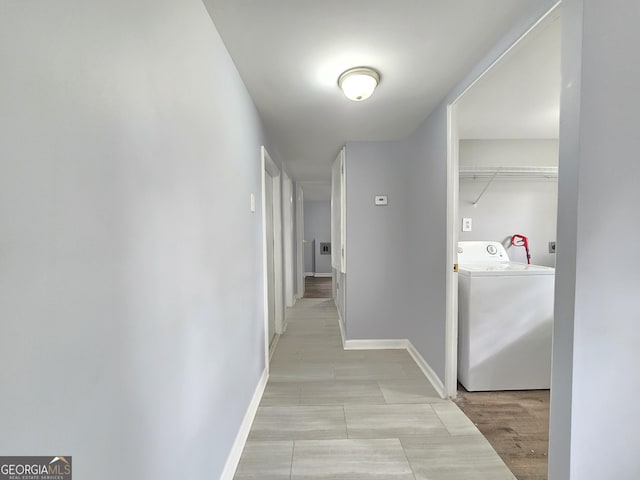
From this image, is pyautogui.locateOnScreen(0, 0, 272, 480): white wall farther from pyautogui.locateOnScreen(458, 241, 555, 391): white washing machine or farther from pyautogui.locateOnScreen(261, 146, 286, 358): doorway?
pyautogui.locateOnScreen(458, 241, 555, 391): white washing machine

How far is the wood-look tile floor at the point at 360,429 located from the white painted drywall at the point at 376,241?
43 cm

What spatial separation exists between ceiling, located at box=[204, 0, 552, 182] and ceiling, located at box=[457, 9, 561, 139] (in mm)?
219

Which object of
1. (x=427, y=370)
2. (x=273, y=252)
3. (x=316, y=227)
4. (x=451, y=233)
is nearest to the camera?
(x=451, y=233)

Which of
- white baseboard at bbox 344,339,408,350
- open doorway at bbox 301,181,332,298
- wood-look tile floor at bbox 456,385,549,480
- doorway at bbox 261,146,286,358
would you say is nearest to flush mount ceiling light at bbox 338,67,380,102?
doorway at bbox 261,146,286,358

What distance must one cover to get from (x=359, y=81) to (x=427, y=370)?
7.82ft

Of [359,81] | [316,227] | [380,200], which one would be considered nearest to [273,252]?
[380,200]

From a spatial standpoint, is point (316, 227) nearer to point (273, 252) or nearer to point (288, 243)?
point (288, 243)

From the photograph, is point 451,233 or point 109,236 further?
point 451,233

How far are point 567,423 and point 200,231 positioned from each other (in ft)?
5.28

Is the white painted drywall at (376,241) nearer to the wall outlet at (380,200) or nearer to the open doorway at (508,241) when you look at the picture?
the wall outlet at (380,200)

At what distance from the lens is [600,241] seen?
962 millimetres

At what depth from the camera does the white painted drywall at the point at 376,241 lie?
9.65 ft

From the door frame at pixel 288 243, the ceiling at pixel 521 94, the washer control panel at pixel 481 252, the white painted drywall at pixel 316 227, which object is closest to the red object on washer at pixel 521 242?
the washer control panel at pixel 481 252

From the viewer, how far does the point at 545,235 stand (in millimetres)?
2998
